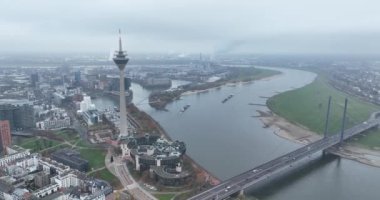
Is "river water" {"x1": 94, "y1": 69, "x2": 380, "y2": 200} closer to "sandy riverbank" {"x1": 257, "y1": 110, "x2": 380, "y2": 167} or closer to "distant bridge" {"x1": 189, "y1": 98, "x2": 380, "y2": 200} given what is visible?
"distant bridge" {"x1": 189, "y1": 98, "x2": 380, "y2": 200}

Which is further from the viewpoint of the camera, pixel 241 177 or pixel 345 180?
pixel 345 180

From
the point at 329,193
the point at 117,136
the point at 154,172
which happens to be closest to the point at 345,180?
the point at 329,193

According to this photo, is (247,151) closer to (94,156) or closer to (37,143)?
(94,156)

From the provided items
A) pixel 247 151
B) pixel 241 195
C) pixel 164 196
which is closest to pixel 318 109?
pixel 247 151

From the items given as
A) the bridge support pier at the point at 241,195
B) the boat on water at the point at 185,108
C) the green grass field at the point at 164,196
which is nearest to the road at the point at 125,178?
the green grass field at the point at 164,196

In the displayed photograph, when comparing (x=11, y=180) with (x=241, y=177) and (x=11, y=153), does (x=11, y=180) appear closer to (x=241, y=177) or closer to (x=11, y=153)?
(x=11, y=153)

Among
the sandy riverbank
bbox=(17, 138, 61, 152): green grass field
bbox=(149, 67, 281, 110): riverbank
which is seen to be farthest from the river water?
bbox=(17, 138, 61, 152): green grass field
